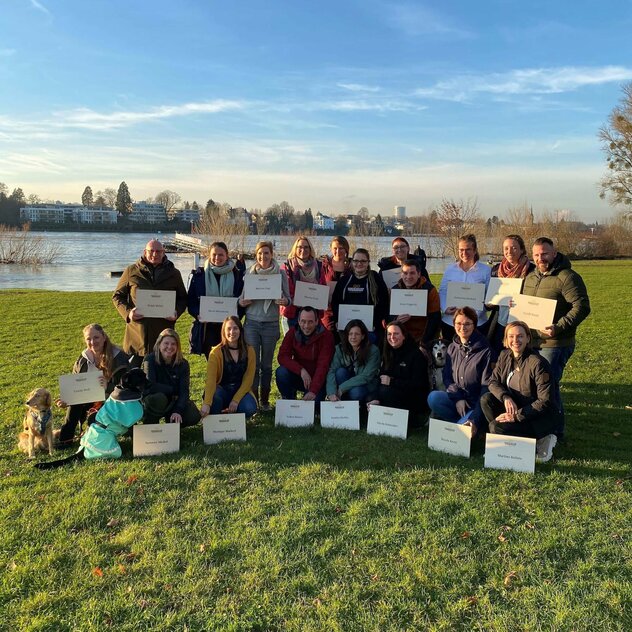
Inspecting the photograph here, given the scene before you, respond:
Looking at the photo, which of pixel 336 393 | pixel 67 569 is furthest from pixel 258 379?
pixel 67 569

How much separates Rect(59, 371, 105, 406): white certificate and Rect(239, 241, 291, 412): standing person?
1884 millimetres

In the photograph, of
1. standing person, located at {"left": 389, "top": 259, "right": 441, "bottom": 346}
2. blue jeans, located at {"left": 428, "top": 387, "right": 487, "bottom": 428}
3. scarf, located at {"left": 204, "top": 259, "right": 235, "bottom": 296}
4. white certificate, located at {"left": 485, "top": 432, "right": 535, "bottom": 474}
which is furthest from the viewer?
scarf, located at {"left": 204, "top": 259, "right": 235, "bottom": 296}

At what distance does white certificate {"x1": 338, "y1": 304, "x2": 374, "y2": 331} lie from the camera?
22.5 ft

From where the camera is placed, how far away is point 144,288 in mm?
6762

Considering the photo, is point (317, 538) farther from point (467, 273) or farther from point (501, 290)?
point (467, 273)

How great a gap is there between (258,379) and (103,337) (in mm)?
2119

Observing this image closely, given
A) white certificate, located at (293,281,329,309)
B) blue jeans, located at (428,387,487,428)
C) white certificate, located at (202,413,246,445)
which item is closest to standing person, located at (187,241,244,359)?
white certificate, located at (293,281,329,309)

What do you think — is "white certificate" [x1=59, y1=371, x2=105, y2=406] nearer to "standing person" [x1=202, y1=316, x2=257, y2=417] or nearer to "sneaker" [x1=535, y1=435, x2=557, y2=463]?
"standing person" [x1=202, y1=316, x2=257, y2=417]

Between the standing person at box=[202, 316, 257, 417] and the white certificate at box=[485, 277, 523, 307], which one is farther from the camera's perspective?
the white certificate at box=[485, 277, 523, 307]

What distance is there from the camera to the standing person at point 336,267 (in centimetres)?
714

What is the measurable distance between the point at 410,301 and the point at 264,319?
190cm

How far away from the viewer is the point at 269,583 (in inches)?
136

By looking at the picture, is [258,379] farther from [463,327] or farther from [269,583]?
[269,583]

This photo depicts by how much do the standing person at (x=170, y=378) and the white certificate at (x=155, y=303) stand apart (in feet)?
2.37
